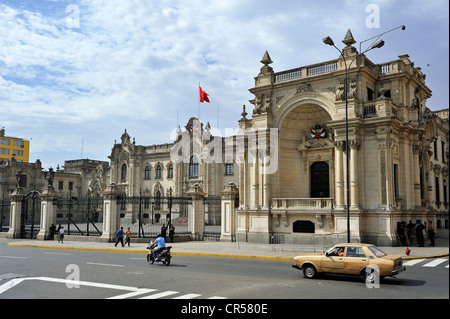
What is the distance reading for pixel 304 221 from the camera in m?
28.8

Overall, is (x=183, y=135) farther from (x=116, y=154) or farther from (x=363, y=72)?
(x=363, y=72)

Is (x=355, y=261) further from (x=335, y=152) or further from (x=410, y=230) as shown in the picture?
(x=335, y=152)

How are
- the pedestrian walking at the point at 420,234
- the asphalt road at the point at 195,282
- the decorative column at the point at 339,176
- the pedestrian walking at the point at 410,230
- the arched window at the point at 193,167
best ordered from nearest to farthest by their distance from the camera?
the asphalt road at the point at 195,282 < the pedestrian walking at the point at 420,234 < the pedestrian walking at the point at 410,230 < the decorative column at the point at 339,176 < the arched window at the point at 193,167

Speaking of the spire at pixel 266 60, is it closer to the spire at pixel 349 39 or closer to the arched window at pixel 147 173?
the spire at pixel 349 39

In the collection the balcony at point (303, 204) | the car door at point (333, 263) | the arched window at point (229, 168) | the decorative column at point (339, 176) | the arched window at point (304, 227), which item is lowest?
the car door at point (333, 263)

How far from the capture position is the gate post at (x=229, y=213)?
3159 centimetres

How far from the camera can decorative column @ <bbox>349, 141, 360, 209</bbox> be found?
1043 inches

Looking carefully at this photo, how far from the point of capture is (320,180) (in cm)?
3175

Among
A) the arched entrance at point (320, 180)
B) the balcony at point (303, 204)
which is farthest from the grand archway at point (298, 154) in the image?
the balcony at point (303, 204)

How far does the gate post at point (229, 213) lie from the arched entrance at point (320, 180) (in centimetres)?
596

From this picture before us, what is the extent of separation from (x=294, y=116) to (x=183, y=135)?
31946mm

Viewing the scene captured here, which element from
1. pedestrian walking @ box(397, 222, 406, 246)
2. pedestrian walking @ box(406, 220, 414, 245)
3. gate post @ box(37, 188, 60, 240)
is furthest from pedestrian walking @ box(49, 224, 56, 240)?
pedestrian walking @ box(406, 220, 414, 245)

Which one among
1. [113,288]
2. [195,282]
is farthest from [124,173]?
[113,288]

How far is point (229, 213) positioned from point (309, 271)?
17314mm
